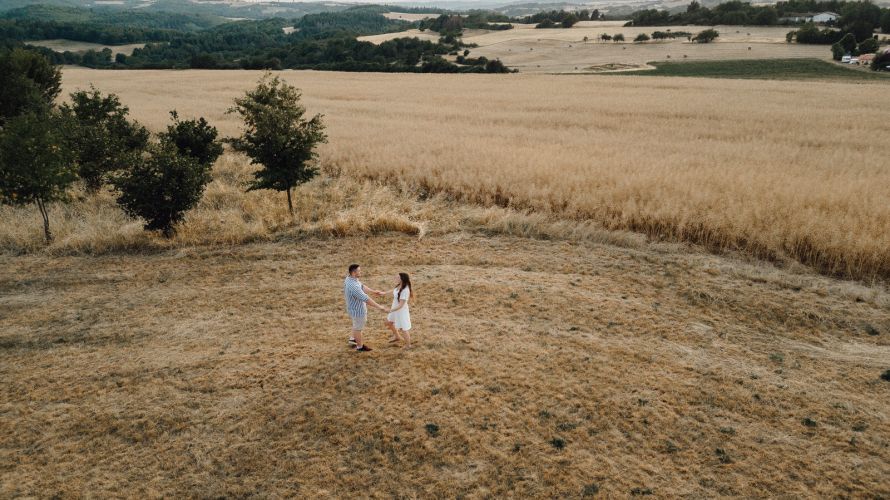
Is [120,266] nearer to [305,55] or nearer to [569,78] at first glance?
[569,78]

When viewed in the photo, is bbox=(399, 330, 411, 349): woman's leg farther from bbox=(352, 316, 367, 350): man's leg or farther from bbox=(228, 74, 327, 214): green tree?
bbox=(228, 74, 327, 214): green tree

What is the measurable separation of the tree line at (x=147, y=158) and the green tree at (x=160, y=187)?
0.08 feet

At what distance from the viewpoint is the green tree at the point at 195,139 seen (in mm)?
17281

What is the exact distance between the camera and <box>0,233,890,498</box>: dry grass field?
5.51m

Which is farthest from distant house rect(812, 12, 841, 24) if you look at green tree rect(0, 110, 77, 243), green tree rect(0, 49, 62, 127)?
green tree rect(0, 110, 77, 243)

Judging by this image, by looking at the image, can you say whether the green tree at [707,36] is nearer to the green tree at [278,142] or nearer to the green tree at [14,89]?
the green tree at [278,142]

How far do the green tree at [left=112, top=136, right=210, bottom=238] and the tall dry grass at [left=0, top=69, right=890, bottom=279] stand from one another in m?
0.80

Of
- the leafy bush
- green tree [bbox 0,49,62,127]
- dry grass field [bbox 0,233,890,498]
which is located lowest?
dry grass field [bbox 0,233,890,498]

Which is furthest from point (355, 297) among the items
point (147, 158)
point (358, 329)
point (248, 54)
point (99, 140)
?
point (248, 54)

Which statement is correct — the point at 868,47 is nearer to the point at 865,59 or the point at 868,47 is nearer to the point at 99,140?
the point at 865,59

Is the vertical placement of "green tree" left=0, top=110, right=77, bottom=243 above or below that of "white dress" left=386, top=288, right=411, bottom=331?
above

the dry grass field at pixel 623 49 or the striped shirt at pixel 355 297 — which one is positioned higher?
the dry grass field at pixel 623 49

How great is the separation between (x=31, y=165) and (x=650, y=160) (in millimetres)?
18647

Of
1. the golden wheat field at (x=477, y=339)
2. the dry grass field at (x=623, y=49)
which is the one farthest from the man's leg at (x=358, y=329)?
the dry grass field at (x=623, y=49)
